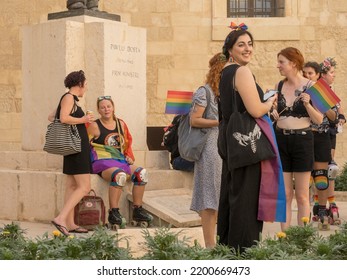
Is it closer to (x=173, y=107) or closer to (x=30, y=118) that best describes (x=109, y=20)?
(x=30, y=118)

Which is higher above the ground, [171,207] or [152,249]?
[152,249]

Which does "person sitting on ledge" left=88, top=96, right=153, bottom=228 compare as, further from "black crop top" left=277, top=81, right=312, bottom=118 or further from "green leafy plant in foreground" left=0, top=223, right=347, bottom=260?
"green leafy plant in foreground" left=0, top=223, right=347, bottom=260

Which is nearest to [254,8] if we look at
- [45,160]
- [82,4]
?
[82,4]

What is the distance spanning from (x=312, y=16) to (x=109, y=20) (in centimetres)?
757

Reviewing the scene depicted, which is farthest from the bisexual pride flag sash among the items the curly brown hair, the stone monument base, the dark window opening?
the dark window opening

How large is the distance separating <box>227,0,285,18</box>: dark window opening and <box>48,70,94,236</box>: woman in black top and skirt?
9.76 metres

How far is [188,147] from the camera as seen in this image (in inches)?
310

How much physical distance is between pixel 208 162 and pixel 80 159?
1.79 meters

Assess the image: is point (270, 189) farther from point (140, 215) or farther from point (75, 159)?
point (140, 215)

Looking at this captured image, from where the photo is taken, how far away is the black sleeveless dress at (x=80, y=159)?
9.12 metres

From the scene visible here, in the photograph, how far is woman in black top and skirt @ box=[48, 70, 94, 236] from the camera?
9.06 m

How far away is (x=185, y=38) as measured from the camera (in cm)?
1784
